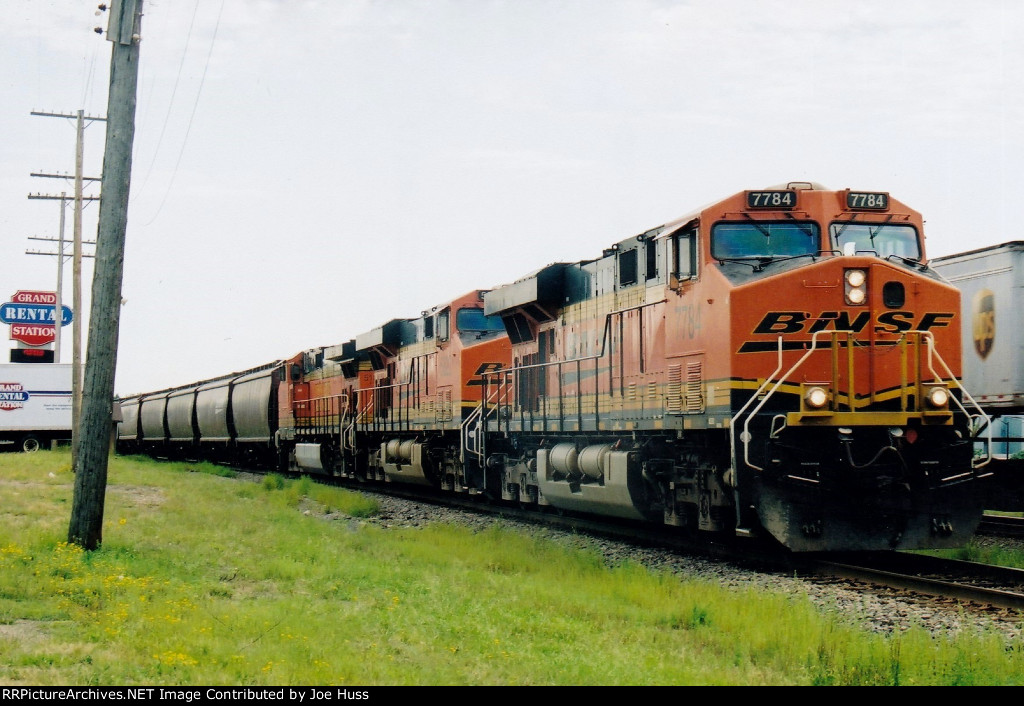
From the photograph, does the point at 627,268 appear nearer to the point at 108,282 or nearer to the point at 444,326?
the point at 108,282

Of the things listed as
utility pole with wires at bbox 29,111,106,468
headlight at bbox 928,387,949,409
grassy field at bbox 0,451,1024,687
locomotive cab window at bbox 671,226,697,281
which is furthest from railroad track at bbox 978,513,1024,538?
utility pole with wires at bbox 29,111,106,468

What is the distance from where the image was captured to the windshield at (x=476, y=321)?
20.8 meters

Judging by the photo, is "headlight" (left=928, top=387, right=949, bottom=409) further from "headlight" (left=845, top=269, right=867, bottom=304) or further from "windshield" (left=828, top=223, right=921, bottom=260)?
"windshield" (left=828, top=223, right=921, bottom=260)

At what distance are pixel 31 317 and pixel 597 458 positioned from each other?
33537 millimetres

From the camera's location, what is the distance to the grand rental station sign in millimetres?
40281

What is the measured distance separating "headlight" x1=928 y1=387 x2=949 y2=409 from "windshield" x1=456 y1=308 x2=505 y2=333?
36.8ft

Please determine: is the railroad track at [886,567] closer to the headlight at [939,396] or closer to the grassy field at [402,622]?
the grassy field at [402,622]

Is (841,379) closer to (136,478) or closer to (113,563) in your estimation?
(113,563)

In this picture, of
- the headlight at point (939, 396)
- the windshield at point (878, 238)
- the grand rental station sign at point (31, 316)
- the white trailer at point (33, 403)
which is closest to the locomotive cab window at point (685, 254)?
the windshield at point (878, 238)

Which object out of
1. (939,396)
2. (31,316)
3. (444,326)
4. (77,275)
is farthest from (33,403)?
(939,396)

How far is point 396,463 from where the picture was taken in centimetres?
2392

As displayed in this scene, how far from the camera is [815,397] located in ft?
33.7
